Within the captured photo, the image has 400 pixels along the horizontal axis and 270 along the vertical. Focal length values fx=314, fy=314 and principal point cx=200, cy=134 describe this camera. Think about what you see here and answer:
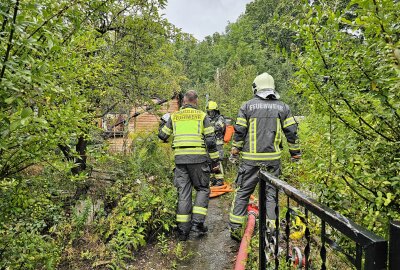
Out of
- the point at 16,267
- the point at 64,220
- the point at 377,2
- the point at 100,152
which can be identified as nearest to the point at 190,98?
the point at 100,152

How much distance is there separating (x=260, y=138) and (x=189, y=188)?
147 centimetres

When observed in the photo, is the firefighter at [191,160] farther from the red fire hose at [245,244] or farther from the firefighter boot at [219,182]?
the firefighter boot at [219,182]

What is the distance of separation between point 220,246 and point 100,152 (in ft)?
7.11

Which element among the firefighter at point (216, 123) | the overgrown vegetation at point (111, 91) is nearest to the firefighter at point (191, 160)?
the overgrown vegetation at point (111, 91)

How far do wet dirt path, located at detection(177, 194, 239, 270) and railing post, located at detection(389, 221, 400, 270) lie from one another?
327cm

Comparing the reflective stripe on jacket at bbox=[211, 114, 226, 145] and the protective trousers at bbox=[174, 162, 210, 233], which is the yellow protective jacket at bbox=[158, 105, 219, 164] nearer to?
the protective trousers at bbox=[174, 162, 210, 233]

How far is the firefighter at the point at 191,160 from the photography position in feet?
16.0

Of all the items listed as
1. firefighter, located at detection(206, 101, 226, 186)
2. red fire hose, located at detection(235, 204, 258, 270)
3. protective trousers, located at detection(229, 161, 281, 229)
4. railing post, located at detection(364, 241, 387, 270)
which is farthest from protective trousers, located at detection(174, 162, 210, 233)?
railing post, located at detection(364, 241, 387, 270)

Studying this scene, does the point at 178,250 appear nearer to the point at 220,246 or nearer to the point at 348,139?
the point at 220,246

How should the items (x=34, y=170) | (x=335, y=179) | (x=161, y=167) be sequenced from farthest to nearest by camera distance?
(x=161, y=167) < (x=34, y=170) < (x=335, y=179)

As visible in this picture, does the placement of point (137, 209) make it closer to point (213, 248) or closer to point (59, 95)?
point (213, 248)

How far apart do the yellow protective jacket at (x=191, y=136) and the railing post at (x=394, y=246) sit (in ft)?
13.2

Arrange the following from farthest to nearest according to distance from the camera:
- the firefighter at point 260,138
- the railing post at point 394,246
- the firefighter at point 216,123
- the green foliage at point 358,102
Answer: the firefighter at point 216,123, the firefighter at point 260,138, the green foliage at point 358,102, the railing post at point 394,246

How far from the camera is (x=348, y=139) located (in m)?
2.03
